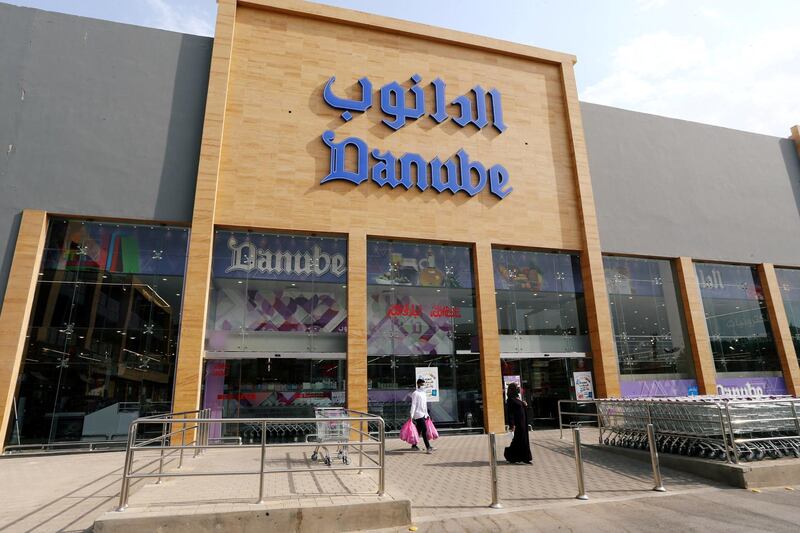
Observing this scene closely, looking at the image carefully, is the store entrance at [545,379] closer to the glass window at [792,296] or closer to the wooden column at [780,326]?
the wooden column at [780,326]

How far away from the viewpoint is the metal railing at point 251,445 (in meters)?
5.82

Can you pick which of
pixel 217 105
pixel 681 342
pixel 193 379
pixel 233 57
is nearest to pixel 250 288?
pixel 193 379

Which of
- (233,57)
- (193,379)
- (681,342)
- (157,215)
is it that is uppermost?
(233,57)

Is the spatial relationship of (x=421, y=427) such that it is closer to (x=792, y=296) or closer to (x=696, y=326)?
(x=696, y=326)

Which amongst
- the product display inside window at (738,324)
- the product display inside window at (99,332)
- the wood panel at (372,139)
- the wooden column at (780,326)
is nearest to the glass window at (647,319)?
the product display inside window at (738,324)

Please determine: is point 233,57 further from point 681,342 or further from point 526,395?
point 681,342

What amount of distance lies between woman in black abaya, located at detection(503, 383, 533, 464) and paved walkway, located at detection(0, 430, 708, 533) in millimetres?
277

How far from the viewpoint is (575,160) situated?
19000 mm

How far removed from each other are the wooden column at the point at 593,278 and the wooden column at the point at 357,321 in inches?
344

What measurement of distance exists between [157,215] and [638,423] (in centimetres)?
1457

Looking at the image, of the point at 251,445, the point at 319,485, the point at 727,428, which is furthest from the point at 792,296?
the point at 251,445

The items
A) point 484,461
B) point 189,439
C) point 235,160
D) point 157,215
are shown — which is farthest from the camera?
point 235,160

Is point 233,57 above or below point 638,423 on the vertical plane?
above

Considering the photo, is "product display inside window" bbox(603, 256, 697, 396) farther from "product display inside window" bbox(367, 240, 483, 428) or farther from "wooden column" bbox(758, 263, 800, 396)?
"product display inside window" bbox(367, 240, 483, 428)
